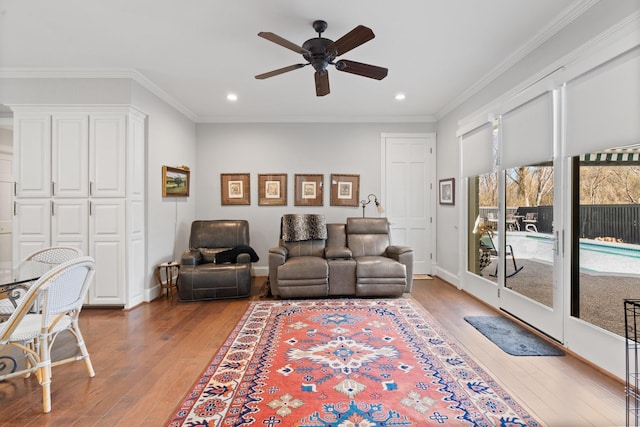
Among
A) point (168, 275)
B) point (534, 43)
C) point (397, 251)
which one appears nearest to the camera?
point (534, 43)

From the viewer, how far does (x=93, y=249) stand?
3.71 m

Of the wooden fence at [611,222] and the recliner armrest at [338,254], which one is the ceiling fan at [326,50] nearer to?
the wooden fence at [611,222]

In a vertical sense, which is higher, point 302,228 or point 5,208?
point 5,208

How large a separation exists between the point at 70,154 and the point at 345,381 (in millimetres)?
3988

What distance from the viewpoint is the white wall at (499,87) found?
7.37 feet

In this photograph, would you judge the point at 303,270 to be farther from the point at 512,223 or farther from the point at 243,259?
the point at 512,223

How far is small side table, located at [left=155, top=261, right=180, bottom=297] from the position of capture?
425 centimetres

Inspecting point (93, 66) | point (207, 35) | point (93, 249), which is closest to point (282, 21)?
point (207, 35)

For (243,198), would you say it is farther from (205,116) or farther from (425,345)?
(425,345)

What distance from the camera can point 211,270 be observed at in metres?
4.13

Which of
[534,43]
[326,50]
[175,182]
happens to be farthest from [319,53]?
[175,182]

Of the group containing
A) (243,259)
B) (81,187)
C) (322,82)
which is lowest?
(243,259)

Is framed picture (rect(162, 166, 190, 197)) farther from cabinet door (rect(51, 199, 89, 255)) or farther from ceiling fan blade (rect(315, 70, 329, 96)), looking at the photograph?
ceiling fan blade (rect(315, 70, 329, 96))

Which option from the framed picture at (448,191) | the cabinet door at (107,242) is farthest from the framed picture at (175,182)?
the framed picture at (448,191)
